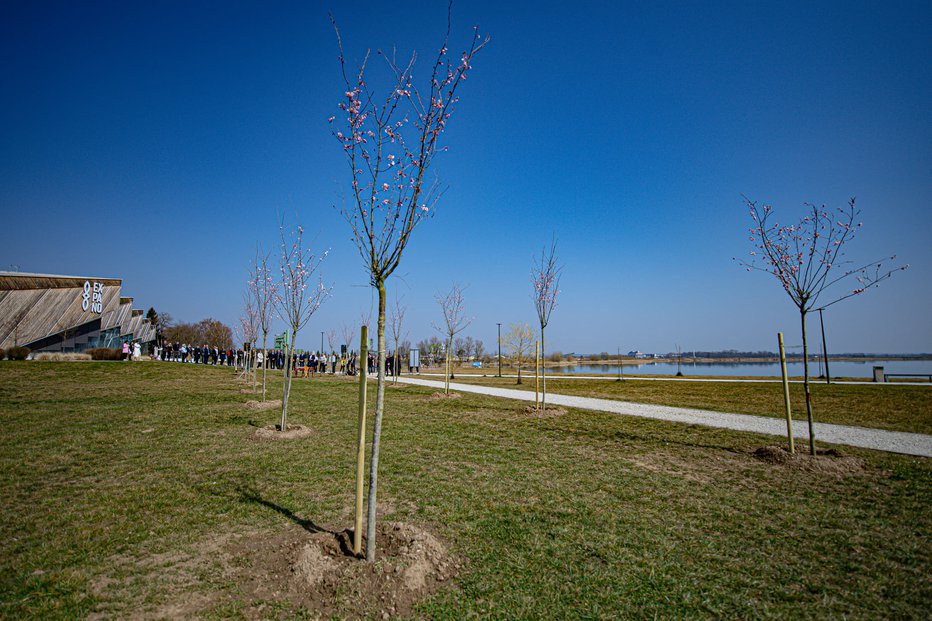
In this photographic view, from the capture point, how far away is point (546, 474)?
21.1 ft

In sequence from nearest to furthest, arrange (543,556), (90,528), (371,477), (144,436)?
(371,477), (543,556), (90,528), (144,436)

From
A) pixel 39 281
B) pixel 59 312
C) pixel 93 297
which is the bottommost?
pixel 59 312

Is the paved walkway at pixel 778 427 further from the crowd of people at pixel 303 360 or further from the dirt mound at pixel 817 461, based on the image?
the crowd of people at pixel 303 360

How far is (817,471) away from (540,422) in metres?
5.82

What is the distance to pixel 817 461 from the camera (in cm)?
664

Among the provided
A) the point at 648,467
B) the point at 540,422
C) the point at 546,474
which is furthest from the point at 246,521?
the point at 540,422

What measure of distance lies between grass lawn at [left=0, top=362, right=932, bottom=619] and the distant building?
44.7 meters

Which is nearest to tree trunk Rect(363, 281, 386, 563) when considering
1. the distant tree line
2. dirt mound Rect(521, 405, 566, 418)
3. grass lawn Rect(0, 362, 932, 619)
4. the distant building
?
grass lawn Rect(0, 362, 932, 619)

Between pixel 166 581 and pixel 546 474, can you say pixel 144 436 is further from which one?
pixel 546 474

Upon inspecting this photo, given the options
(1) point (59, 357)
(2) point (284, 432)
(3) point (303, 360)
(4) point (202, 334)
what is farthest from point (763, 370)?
(4) point (202, 334)

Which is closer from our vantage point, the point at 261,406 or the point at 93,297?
the point at 261,406

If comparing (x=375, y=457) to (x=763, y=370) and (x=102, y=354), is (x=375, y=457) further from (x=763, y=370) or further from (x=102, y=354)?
(x=763, y=370)

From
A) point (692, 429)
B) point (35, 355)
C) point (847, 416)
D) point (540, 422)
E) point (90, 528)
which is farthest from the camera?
point (35, 355)

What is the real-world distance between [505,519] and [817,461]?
5.55 m
